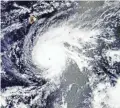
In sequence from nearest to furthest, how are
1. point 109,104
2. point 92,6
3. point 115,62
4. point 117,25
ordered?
point 109,104, point 115,62, point 117,25, point 92,6

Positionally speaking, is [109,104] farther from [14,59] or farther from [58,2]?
[58,2]

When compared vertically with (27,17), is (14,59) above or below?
below

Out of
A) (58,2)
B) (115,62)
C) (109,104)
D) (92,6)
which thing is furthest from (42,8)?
(109,104)

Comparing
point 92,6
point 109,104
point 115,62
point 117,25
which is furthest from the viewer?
point 92,6

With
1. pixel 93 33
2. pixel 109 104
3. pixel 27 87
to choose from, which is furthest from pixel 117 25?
pixel 27 87

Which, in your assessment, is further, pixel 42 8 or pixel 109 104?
pixel 42 8

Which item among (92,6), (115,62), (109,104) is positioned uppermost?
(92,6)
